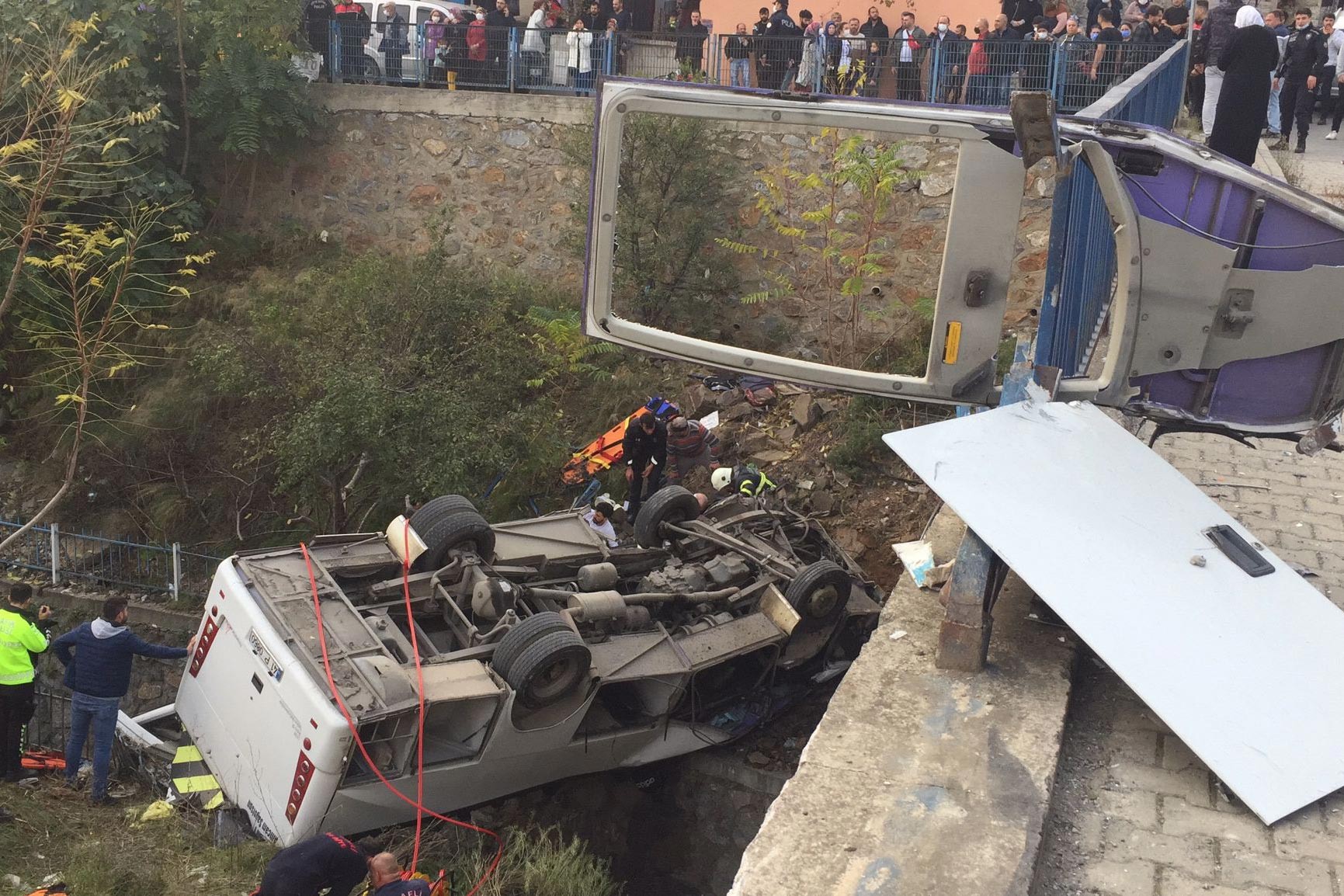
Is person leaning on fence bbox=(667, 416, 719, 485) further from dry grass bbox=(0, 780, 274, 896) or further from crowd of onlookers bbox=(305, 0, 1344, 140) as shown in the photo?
dry grass bbox=(0, 780, 274, 896)

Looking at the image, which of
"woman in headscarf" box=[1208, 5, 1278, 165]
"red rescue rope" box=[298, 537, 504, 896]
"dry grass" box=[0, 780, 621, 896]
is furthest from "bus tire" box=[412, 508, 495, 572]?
"woman in headscarf" box=[1208, 5, 1278, 165]

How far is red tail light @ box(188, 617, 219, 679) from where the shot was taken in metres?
7.01

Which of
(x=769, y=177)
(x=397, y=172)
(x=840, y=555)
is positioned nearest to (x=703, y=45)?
(x=769, y=177)

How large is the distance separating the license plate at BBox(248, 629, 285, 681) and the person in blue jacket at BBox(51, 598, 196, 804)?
4.35 feet

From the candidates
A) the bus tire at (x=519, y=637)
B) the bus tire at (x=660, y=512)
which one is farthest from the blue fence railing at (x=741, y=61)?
the bus tire at (x=519, y=637)

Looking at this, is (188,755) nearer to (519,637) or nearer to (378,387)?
(519,637)

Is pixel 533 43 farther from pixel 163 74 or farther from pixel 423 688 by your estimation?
pixel 423 688

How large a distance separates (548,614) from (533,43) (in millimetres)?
9930

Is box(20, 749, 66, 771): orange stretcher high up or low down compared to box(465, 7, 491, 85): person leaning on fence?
down

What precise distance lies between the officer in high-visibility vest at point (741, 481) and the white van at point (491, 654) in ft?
4.05

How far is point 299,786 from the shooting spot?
20.2ft

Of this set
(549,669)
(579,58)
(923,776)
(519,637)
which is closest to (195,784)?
(519,637)

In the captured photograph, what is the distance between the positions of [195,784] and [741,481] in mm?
4955

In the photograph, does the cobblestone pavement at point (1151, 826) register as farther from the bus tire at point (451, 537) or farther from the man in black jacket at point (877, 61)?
the man in black jacket at point (877, 61)
